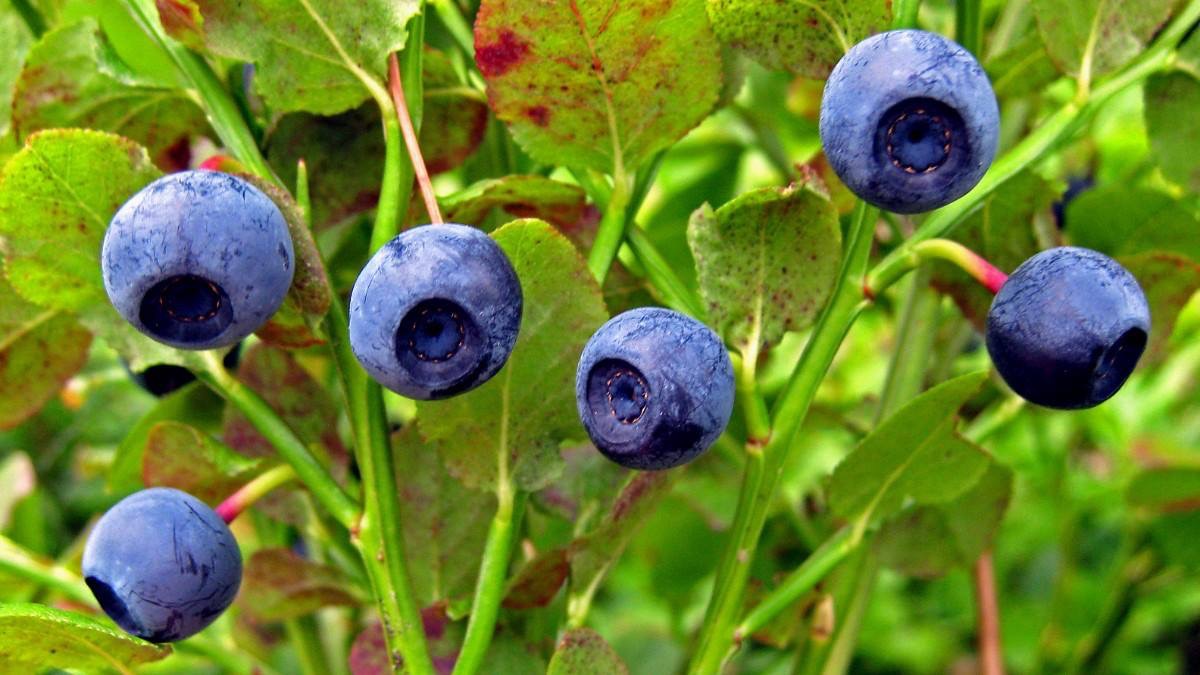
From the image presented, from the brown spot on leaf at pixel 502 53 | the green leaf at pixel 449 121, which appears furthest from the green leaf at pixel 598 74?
the green leaf at pixel 449 121

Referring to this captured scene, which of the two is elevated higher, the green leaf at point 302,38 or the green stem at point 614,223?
the green leaf at point 302,38

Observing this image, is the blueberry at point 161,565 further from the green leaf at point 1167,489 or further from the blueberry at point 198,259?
the green leaf at point 1167,489

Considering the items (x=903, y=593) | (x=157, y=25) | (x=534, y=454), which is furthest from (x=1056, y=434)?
(x=157, y=25)

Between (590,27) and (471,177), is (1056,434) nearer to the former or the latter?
(471,177)

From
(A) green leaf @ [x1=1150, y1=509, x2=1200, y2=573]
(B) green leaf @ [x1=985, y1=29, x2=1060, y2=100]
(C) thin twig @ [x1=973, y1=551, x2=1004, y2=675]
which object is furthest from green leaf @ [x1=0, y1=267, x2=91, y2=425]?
(A) green leaf @ [x1=1150, y1=509, x2=1200, y2=573]

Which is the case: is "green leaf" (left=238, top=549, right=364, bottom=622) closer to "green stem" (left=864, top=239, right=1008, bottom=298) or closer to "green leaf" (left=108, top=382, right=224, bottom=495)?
"green leaf" (left=108, top=382, right=224, bottom=495)

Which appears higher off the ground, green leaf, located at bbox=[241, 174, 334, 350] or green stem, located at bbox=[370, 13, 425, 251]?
green stem, located at bbox=[370, 13, 425, 251]
